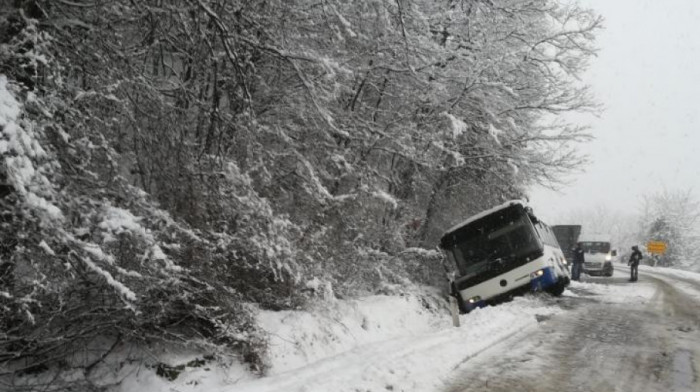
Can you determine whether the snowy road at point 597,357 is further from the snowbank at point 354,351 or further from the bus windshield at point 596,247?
the bus windshield at point 596,247

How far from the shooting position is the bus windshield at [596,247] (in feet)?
104

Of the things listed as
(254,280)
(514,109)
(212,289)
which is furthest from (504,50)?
(212,289)

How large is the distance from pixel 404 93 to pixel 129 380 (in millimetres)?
8319

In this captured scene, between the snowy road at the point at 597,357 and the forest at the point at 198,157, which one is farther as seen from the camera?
the snowy road at the point at 597,357

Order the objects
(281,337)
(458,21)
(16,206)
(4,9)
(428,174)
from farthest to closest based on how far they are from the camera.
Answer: (428,174)
(458,21)
(281,337)
(4,9)
(16,206)

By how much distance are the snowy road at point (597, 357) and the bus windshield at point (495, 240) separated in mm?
2010

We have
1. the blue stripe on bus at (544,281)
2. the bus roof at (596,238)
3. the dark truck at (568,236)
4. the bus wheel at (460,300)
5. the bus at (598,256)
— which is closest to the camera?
the blue stripe on bus at (544,281)

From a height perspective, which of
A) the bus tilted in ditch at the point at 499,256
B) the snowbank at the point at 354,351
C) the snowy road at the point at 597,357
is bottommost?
the snowy road at the point at 597,357

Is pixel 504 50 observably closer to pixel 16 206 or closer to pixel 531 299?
pixel 531 299

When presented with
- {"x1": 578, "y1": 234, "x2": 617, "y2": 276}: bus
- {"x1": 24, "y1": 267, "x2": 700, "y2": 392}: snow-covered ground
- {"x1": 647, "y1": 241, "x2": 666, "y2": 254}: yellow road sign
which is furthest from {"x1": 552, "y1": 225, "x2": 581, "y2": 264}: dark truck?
{"x1": 24, "y1": 267, "x2": 700, "y2": 392}: snow-covered ground

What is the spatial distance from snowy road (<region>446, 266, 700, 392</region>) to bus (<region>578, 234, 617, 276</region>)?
1863cm

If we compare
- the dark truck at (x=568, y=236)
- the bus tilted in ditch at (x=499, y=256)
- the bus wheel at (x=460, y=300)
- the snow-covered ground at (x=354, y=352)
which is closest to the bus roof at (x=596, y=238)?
the dark truck at (x=568, y=236)

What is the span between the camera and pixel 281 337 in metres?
7.50

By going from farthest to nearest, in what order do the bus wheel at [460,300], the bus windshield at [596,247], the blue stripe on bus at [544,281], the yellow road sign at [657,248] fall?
1. the yellow road sign at [657,248]
2. the bus windshield at [596,247]
3. the bus wheel at [460,300]
4. the blue stripe on bus at [544,281]
